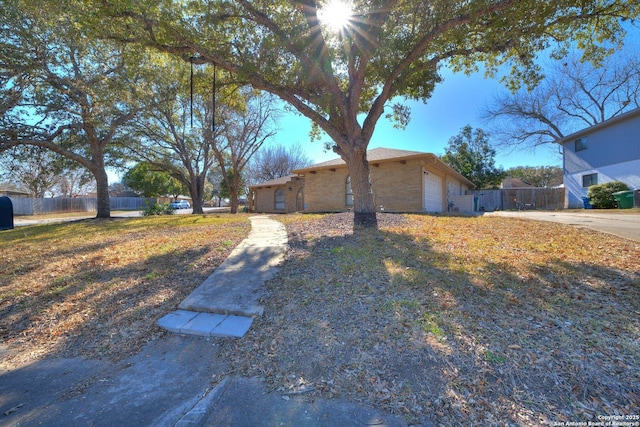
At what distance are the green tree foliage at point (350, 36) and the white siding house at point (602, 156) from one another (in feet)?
45.8

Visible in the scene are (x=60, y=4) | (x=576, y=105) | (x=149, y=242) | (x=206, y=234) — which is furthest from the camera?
(x=576, y=105)

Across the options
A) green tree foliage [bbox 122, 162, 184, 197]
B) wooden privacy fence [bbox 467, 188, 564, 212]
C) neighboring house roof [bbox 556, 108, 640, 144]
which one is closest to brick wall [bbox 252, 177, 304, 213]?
wooden privacy fence [bbox 467, 188, 564, 212]

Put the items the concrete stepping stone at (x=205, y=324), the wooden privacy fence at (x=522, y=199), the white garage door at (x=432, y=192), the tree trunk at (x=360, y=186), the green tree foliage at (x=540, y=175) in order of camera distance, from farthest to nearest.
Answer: the green tree foliage at (x=540, y=175) → the wooden privacy fence at (x=522, y=199) → the white garage door at (x=432, y=192) → the tree trunk at (x=360, y=186) → the concrete stepping stone at (x=205, y=324)

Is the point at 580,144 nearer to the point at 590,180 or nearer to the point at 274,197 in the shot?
the point at 590,180

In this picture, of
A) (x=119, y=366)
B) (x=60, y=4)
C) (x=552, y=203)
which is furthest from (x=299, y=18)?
(x=552, y=203)

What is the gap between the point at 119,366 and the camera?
2688mm

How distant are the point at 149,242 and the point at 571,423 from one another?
805 centimetres

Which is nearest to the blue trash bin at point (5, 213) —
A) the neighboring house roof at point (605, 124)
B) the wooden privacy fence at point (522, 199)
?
the wooden privacy fence at point (522, 199)

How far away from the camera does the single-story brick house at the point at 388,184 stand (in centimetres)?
1405

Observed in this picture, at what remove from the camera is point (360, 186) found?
7988mm

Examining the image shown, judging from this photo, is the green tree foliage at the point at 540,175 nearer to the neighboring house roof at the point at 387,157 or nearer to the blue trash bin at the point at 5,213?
the neighboring house roof at the point at 387,157

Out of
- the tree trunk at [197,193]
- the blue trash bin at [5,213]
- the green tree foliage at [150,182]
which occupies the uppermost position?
the green tree foliage at [150,182]

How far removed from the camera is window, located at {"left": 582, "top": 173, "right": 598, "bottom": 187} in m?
19.6

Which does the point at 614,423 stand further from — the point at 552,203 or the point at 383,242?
the point at 552,203
